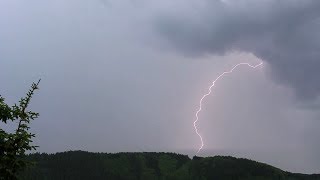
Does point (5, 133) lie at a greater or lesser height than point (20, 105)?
lesser

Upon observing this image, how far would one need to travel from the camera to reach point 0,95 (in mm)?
16359

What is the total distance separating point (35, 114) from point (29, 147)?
1.48 m

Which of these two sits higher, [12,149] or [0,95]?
[0,95]

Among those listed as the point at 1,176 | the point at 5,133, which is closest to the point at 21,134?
the point at 5,133

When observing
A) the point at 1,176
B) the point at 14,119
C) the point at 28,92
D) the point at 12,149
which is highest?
the point at 28,92

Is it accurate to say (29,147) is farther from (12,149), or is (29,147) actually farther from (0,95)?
(0,95)

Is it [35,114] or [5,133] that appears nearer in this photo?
[5,133]

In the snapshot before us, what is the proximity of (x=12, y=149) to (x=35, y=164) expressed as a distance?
1324mm

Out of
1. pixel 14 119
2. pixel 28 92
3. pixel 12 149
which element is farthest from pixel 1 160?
pixel 28 92

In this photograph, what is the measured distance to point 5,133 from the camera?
15.8 meters

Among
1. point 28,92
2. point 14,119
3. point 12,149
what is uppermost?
point 28,92

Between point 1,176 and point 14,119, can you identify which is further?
point 14,119

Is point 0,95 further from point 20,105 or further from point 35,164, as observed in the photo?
point 35,164

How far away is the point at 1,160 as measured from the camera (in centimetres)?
1566
